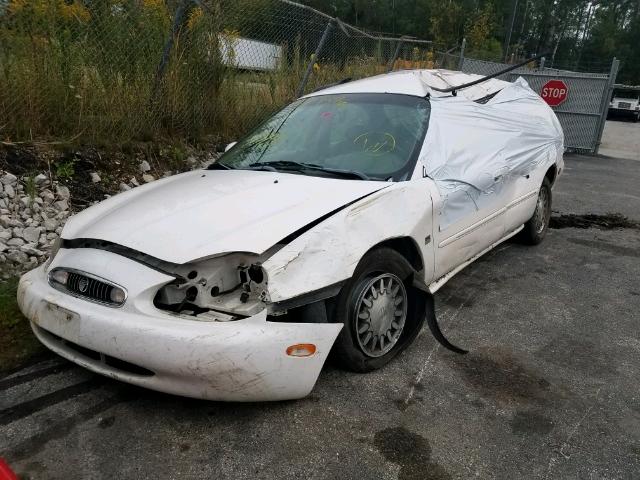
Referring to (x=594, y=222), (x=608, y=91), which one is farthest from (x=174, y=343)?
(x=608, y=91)

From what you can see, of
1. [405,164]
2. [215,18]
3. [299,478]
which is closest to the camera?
[299,478]

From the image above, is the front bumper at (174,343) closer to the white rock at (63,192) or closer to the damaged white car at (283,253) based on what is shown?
the damaged white car at (283,253)

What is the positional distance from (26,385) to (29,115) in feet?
9.71

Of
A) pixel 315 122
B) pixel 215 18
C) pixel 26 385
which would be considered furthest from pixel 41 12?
pixel 26 385

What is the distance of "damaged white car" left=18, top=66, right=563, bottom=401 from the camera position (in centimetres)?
228

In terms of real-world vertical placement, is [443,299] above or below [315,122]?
below

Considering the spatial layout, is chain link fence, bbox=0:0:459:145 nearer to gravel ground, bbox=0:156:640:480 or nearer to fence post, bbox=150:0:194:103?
fence post, bbox=150:0:194:103

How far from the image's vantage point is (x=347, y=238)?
102 inches

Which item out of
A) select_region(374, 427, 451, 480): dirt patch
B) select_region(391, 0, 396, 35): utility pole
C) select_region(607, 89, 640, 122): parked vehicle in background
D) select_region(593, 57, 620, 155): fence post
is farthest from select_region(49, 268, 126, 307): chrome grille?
select_region(391, 0, 396, 35): utility pole

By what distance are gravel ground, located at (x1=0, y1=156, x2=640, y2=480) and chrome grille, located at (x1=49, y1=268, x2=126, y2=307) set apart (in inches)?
21.5

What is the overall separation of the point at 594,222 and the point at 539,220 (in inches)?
59.7

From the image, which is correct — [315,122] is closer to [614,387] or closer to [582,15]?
[614,387]

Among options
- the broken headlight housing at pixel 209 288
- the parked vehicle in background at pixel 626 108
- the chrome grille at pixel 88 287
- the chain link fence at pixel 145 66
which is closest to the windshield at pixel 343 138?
the broken headlight housing at pixel 209 288

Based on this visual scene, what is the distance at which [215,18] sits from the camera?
625 centimetres
